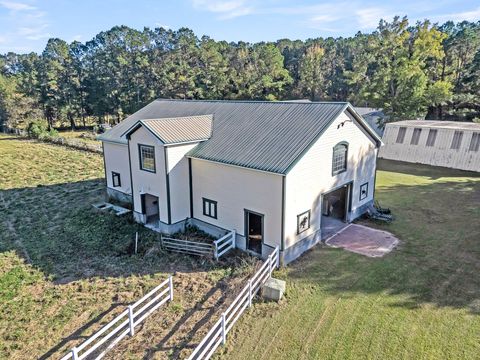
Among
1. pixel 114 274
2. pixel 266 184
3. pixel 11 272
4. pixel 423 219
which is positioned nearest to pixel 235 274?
pixel 266 184

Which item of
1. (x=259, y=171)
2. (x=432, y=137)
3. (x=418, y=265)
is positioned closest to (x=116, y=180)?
(x=259, y=171)

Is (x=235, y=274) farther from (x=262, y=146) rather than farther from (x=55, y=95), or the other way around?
(x=55, y=95)

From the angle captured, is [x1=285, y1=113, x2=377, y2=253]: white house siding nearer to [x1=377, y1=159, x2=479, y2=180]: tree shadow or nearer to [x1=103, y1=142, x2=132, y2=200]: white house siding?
[x1=103, y1=142, x2=132, y2=200]: white house siding

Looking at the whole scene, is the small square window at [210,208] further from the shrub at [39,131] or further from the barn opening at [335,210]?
the shrub at [39,131]

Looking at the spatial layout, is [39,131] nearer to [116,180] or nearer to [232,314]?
[116,180]

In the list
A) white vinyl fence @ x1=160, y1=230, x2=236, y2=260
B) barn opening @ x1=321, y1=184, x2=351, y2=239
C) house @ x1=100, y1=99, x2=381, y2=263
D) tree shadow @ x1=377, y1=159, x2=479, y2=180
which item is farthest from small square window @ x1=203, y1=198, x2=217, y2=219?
tree shadow @ x1=377, y1=159, x2=479, y2=180

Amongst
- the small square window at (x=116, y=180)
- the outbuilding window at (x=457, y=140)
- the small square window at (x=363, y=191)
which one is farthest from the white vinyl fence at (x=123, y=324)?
the outbuilding window at (x=457, y=140)
